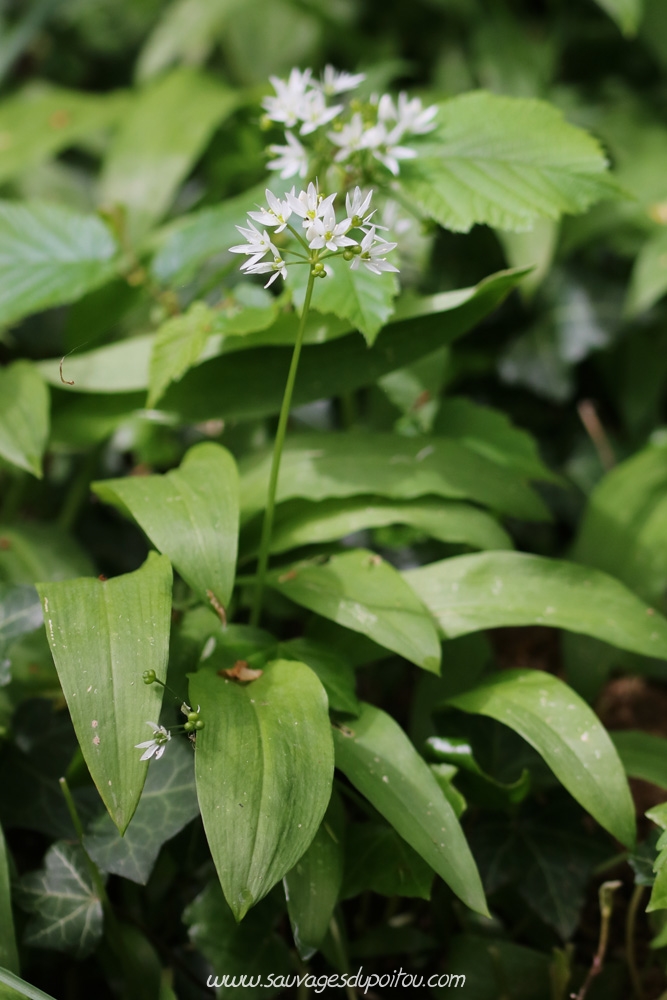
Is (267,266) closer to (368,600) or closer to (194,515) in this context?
(194,515)

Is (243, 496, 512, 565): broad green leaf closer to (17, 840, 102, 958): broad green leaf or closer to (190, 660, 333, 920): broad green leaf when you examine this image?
(190, 660, 333, 920): broad green leaf

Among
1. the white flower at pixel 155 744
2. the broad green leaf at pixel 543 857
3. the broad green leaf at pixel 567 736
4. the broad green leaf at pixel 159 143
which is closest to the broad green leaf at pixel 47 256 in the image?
the broad green leaf at pixel 159 143

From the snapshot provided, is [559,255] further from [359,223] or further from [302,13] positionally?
[359,223]

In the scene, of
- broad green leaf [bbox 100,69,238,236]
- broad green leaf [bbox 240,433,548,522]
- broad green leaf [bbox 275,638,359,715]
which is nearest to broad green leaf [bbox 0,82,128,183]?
broad green leaf [bbox 100,69,238,236]

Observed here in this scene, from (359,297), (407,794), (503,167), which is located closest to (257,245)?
(359,297)

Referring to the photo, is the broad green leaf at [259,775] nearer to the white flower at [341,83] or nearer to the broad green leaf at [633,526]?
the broad green leaf at [633,526]

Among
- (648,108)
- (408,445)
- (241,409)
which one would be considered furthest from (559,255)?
(241,409)

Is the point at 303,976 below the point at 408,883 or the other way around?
below
